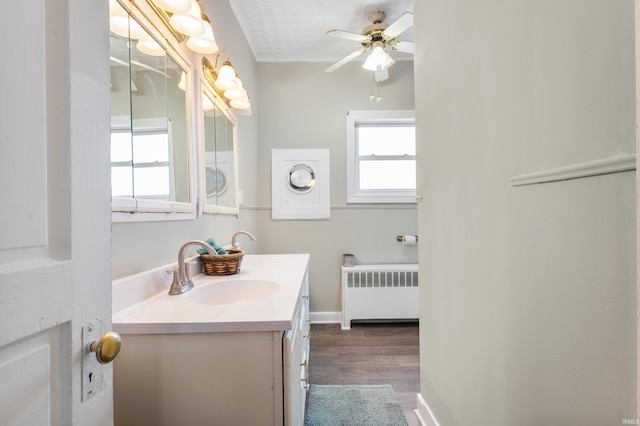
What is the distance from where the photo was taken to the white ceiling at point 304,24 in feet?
6.99

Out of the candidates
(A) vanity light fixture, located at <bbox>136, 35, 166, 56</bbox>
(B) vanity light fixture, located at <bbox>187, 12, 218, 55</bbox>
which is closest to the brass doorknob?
(A) vanity light fixture, located at <bbox>136, 35, 166, 56</bbox>

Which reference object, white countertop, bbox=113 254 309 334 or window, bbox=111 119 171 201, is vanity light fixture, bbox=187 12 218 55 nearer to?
window, bbox=111 119 171 201

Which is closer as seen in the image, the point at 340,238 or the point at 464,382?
the point at 464,382

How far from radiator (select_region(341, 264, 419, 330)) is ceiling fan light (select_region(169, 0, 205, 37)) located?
85.4 inches

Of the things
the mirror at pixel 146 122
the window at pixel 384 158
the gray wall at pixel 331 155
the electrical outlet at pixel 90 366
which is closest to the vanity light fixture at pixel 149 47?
the mirror at pixel 146 122

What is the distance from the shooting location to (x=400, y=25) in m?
1.95

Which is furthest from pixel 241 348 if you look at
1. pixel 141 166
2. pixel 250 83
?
pixel 250 83

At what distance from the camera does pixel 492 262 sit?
82 cm

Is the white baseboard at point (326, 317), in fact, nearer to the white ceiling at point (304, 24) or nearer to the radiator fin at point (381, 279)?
the radiator fin at point (381, 279)

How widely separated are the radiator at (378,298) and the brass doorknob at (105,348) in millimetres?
2359

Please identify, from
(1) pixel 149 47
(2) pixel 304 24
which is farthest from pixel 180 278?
(2) pixel 304 24

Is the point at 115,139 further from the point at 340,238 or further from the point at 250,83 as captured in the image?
the point at 340,238

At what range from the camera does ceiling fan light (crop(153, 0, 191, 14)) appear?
1.04 meters

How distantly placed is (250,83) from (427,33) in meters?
1.74
